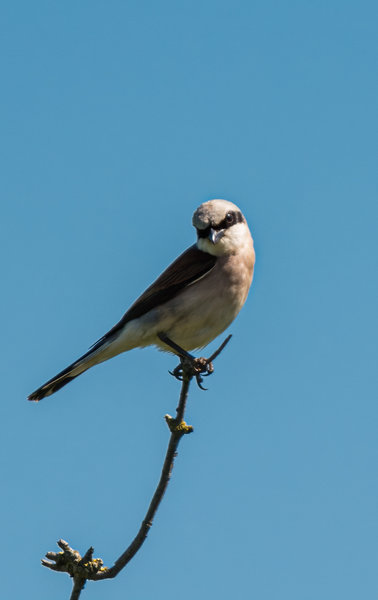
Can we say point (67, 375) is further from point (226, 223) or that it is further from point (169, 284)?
point (226, 223)

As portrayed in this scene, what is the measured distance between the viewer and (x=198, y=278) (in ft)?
23.6

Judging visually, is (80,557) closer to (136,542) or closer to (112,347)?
(136,542)

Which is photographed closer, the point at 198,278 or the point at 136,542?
the point at 136,542

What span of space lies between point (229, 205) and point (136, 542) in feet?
15.1

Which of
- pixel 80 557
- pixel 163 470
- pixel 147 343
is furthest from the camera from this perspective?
pixel 147 343

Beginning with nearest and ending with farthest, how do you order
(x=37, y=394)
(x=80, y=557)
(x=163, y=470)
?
(x=80, y=557) < (x=163, y=470) < (x=37, y=394)

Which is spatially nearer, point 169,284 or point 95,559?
point 95,559

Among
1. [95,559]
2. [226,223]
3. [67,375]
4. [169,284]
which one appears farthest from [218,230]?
[95,559]

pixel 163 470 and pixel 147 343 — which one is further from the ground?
pixel 147 343

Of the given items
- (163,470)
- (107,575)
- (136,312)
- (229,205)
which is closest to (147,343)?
(136,312)

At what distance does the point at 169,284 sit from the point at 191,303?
322 millimetres

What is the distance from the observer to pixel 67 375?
22.9ft

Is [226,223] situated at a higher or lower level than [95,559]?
higher

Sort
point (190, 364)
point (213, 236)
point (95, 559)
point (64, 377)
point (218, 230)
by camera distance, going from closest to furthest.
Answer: point (95, 559) → point (190, 364) → point (64, 377) → point (213, 236) → point (218, 230)
